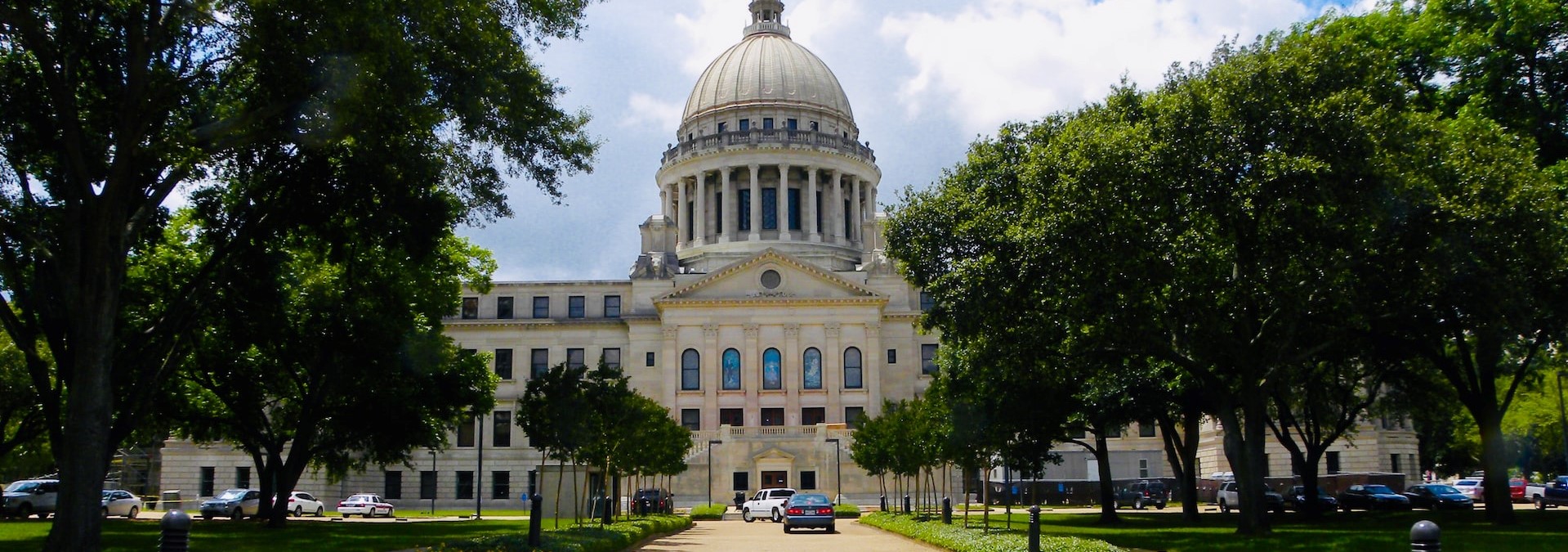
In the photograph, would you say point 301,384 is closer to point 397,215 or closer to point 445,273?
point 445,273

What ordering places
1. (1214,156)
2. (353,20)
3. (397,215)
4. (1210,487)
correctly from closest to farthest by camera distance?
1. (353,20)
2. (397,215)
3. (1214,156)
4. (1210,487)

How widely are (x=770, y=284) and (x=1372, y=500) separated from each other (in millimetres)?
39355

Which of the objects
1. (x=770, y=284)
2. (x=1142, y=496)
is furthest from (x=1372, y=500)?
(x=770, y=284)

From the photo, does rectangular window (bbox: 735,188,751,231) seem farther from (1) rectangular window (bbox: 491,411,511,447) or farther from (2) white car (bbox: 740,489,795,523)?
(2) white car (bbox: 740,489,795,523)

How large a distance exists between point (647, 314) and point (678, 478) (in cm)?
1613

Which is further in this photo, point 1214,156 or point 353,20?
point 1214,156

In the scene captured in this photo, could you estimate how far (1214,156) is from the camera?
2853 centimetres

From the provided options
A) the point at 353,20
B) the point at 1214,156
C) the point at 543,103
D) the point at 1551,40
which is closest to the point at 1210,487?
the point at 1551,40

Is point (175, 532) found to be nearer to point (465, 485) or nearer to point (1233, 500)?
point (1233, 500)

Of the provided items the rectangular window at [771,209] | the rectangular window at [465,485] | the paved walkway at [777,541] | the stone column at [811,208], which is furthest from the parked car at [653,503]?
the rectangular window at [771,209]

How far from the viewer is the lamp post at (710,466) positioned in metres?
70.0

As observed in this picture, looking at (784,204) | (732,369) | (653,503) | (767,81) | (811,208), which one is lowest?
(653,503)

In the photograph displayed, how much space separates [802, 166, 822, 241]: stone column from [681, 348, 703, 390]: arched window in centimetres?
1713

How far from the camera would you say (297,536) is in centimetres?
3512
